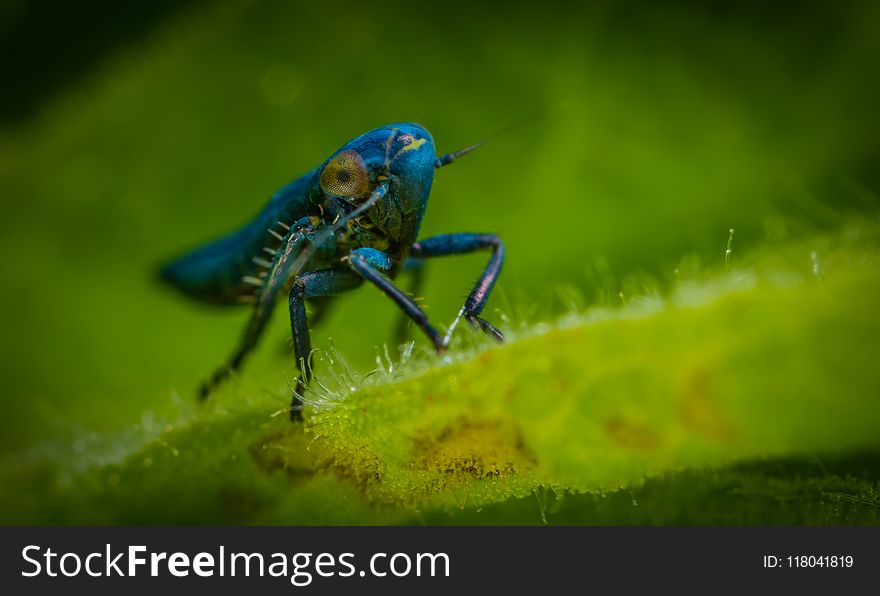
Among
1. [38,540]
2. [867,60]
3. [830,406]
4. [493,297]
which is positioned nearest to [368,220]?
[493,297]

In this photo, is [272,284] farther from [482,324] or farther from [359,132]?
[359,132]

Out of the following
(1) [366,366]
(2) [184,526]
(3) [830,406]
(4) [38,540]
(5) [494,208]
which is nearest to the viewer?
(3) [830,406]

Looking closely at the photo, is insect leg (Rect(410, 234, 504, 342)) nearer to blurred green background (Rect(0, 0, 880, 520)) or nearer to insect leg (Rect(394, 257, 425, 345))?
insect leg (Rect(394, 257, 425, 345))

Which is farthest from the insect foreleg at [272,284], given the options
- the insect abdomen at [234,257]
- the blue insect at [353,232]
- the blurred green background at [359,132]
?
the blurred green background at [359,132]

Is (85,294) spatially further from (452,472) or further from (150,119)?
(452,472)

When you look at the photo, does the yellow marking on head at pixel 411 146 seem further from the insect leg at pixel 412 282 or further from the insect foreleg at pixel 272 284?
the insect leg at pixel 412 282

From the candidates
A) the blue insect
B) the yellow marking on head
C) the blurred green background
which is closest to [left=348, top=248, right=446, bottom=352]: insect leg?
the blue insect

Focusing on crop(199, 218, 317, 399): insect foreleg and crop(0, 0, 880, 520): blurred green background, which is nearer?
crop(199, 218, 317, 399): insect foreleg
